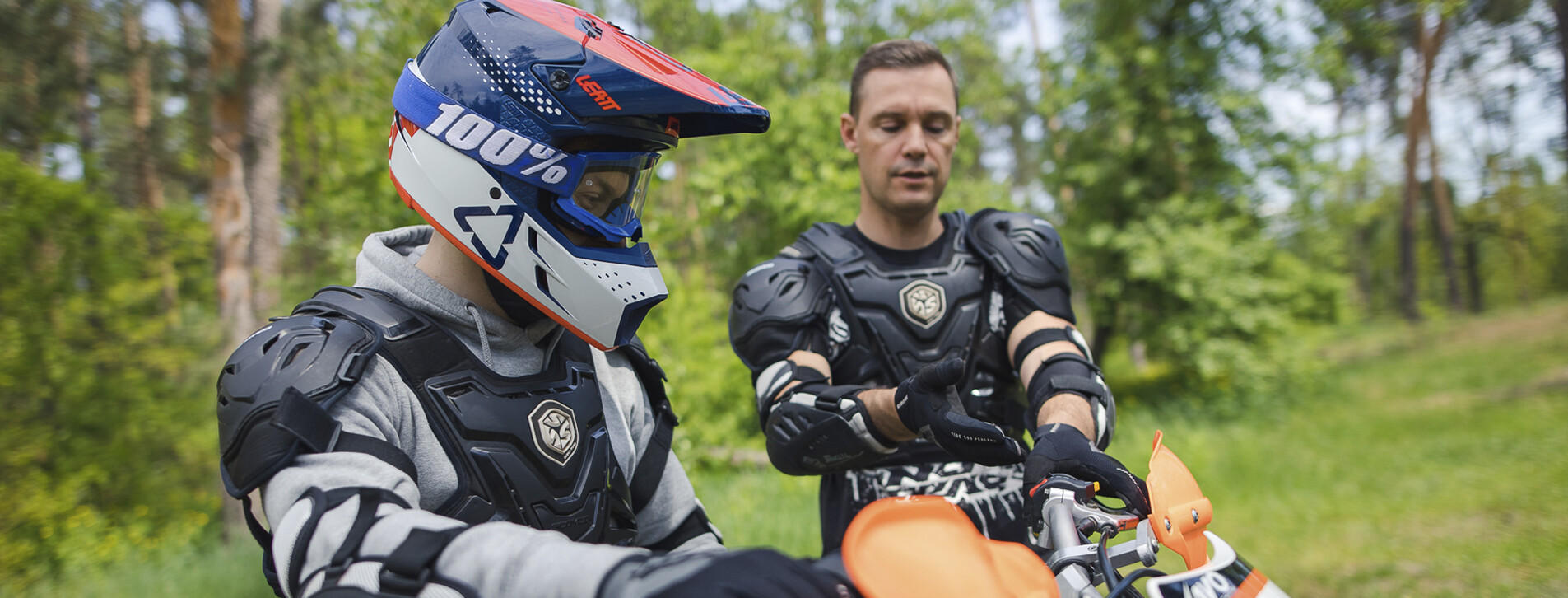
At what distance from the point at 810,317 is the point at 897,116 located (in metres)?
0.80

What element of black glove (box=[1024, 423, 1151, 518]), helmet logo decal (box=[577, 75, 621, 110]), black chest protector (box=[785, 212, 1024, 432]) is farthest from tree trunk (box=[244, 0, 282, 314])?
black glove (box=[1024, 423, 1151, 518])

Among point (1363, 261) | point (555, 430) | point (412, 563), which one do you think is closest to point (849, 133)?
point (555, 430)

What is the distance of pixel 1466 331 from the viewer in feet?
68.7

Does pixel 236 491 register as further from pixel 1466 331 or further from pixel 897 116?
pixel 1466 331

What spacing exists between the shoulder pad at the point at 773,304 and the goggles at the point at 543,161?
2.95 feet

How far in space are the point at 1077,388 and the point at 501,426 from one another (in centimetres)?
149

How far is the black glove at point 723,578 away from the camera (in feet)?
3.02

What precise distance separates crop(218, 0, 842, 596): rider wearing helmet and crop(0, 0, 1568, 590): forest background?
3.81 metres

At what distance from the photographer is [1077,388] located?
83.6 inches

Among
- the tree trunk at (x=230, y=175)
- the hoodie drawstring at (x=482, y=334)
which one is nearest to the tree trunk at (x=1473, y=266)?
the tree trunk at (x=230, y=175)

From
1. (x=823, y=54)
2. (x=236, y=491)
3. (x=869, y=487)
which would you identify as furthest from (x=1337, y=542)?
(x=823, y=54)

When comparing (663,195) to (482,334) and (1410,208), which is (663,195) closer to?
(482,334)

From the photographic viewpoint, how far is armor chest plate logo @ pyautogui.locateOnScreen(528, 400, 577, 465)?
1.65m

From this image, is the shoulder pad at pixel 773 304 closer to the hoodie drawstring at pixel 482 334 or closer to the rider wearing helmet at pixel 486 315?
the rider wearing helmet at pixel 486 315
